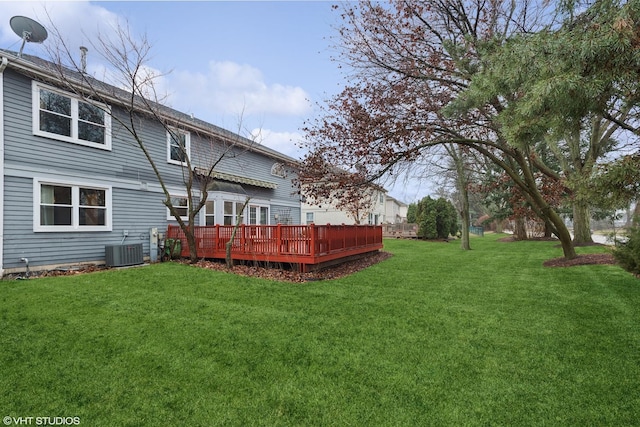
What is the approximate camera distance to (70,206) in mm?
8883

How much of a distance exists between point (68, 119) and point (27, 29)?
2334 mm

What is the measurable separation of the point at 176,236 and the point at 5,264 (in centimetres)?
440

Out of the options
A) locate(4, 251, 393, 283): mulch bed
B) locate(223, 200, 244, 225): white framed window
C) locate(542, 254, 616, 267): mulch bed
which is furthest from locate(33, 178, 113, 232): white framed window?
locate(542, 254, 616, 267): mulch bed

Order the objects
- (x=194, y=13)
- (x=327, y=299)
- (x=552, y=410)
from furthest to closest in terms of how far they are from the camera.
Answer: (x=194, y=13)
(x=327, y=299)
(x=552, y=410)

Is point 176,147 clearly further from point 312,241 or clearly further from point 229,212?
point 312,241

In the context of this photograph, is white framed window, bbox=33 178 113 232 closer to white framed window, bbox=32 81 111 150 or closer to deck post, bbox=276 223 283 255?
white framed window, bbox=32 81 111 150

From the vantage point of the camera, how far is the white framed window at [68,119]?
8305 mm

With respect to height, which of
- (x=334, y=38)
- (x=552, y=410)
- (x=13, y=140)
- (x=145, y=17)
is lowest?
(x=552, y=410)

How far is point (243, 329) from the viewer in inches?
176

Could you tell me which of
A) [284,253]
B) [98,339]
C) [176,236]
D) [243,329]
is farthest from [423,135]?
[176,236]

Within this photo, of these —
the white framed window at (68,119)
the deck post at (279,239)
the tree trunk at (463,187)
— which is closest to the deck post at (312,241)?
the deck post at (279,239)

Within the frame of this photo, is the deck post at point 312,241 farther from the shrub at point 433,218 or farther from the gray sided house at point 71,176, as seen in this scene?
the shrub at point 433,218

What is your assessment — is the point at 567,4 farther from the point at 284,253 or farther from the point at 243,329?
the point at 284,253

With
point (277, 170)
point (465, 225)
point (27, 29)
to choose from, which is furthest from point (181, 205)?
point (465, 225)
